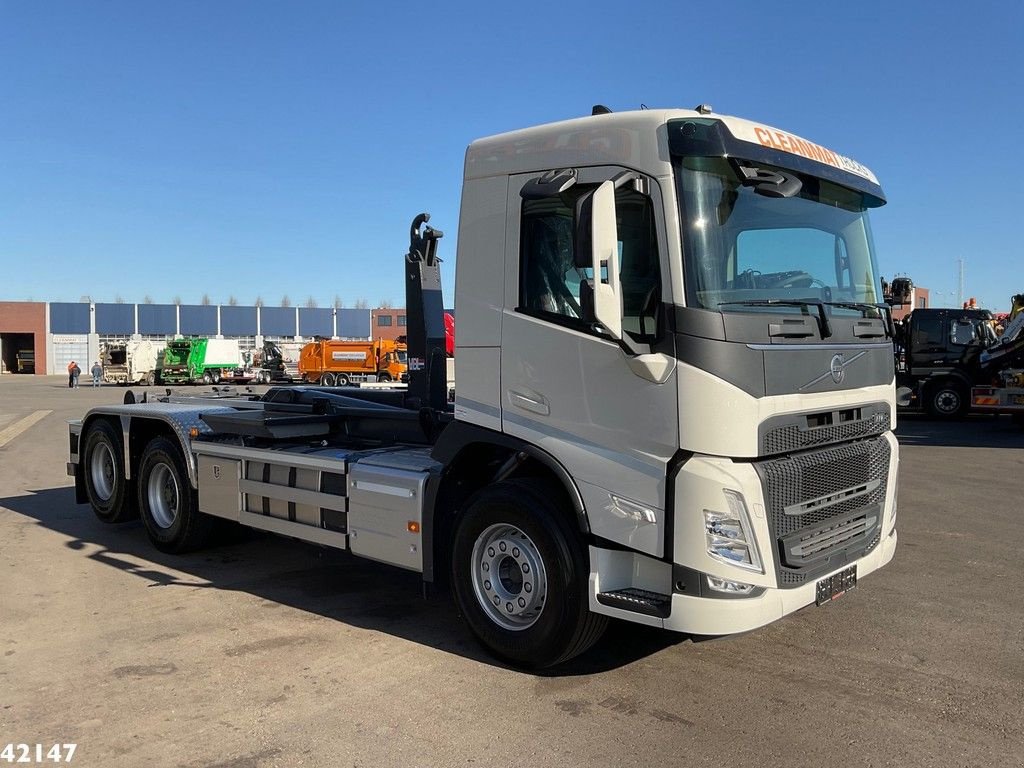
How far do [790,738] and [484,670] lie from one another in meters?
1.71

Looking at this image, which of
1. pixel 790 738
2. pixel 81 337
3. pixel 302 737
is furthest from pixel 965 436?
pixel 81 337

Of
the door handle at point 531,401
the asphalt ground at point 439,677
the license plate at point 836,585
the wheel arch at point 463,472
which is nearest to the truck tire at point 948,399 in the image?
the asphalt ground at point 439,677

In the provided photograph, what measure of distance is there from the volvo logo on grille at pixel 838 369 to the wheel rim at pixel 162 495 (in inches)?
234

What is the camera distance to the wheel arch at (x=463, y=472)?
470cm

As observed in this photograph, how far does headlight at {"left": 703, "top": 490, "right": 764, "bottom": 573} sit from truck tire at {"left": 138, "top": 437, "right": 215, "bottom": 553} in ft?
16.7

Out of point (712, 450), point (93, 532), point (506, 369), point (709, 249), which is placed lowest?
point (93, 532)

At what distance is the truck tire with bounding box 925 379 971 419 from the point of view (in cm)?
2044

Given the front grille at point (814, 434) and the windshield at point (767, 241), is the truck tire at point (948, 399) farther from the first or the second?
the front grille at point (814, 434)

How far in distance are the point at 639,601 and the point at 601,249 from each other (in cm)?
177

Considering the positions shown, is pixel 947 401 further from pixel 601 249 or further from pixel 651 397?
pixel 601 249

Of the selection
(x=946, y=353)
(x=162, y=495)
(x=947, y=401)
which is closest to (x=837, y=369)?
(x=162, y=495)

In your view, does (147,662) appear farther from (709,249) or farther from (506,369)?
(709,249)

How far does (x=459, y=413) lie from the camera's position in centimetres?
495

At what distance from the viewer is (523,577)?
4625 millimetres
